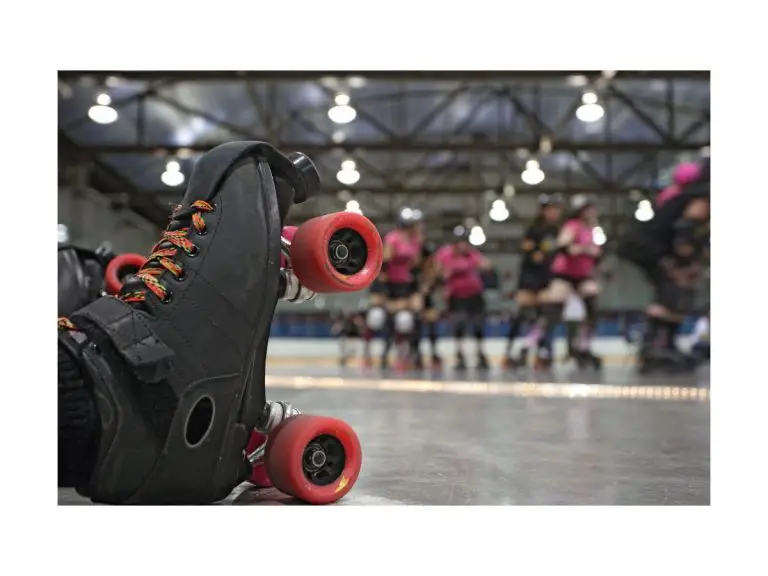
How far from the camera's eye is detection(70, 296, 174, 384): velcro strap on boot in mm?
843

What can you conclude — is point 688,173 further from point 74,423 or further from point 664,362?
point 74,423

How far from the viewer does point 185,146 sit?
1097cm

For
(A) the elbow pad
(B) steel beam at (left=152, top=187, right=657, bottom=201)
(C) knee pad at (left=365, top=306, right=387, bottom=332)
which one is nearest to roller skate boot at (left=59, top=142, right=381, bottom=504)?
(A) the elbow pad

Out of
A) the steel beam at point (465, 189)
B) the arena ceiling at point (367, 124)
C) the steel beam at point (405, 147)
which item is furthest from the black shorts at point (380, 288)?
the steel beam at point (465, 189)

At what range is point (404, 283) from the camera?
6.68m

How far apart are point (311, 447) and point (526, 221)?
16.9 metres

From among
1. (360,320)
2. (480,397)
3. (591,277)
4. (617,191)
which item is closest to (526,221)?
(617,191)

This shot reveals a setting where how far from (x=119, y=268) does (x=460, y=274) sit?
5589 mm

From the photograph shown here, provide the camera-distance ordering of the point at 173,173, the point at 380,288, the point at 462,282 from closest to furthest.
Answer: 1. the point at 462,282
2. the point at 380,288
3. the point at 173,173

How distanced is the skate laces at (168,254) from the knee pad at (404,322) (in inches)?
221

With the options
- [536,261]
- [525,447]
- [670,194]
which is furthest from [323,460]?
[536,261]

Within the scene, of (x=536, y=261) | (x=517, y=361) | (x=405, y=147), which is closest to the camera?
(x=536, y=261)
